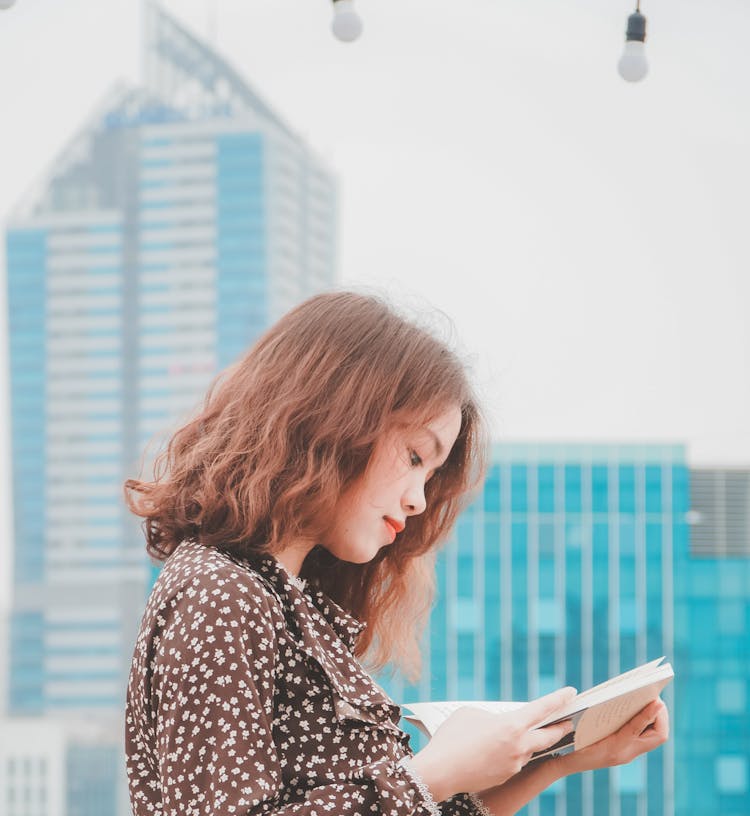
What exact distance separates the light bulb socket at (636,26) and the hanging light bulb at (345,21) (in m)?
0.43

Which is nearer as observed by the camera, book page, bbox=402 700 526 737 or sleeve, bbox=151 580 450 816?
sleeve, bbox=151 580 450 816

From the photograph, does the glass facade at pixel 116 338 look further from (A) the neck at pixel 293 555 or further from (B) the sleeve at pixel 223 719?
(B) the sleeve at pixel 223 719

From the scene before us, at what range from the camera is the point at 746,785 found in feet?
96.4

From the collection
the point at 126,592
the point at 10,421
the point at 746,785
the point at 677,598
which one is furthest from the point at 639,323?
the point at 10,421

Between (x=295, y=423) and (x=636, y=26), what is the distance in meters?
1.29

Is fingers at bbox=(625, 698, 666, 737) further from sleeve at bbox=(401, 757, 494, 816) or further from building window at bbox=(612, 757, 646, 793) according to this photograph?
building window at bbox=(612, 757, 646, 793)

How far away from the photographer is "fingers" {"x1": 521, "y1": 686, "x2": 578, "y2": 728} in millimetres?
838

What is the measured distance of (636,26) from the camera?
1.84m

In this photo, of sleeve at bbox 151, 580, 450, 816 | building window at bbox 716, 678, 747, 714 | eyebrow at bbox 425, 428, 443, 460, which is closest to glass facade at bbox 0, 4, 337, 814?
building window at bbox 716, 678, 747, 714

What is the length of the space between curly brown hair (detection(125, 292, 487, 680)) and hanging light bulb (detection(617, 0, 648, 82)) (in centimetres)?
114

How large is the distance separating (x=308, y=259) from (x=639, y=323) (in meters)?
16.9

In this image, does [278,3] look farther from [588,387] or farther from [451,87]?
[588,387]

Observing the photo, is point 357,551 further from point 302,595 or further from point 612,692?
point 612,692

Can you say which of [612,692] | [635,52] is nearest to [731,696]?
[635,52]
